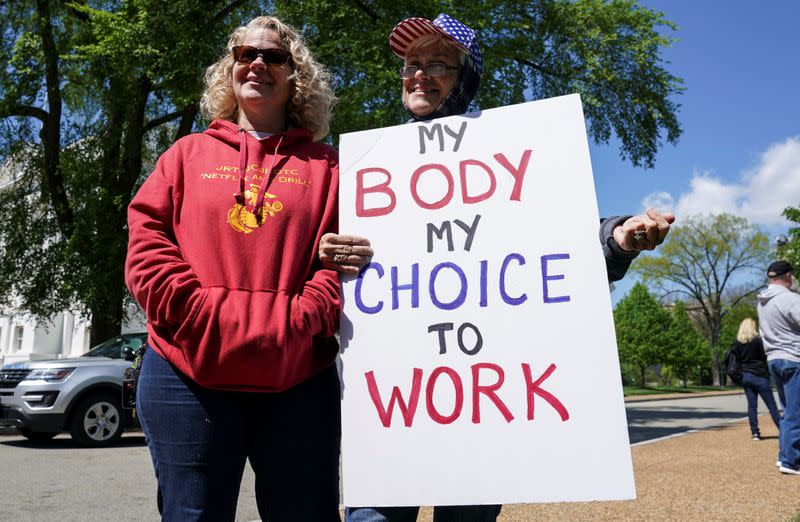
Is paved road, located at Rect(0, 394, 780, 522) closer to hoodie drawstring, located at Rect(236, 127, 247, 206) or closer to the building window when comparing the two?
hoodie drawstring, located at Rect(236, 127, 247, 206)

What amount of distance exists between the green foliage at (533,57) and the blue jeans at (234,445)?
379 inches

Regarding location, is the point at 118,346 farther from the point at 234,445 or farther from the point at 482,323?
the point at 482,323

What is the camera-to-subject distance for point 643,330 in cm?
5300

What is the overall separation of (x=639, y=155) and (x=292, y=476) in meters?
16.1

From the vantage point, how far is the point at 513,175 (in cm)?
206

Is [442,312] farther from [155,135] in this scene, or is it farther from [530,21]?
[155,135]

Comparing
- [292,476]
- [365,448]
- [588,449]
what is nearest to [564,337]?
[588,449]

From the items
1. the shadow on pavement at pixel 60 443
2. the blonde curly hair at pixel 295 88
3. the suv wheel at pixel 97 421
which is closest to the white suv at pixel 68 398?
the suv wheel at pixel 97 421

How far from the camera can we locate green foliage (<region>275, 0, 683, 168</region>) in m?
12.1

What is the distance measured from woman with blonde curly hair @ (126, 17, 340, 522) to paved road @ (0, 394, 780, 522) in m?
3.30

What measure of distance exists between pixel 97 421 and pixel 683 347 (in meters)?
52.3

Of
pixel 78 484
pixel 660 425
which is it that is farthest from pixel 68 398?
pixel 660 425

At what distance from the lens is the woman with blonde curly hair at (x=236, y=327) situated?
186 centimetres

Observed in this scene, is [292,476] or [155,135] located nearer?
[292,476]
